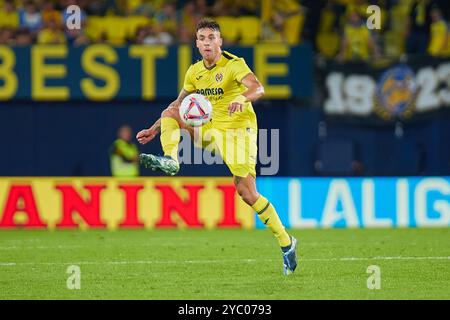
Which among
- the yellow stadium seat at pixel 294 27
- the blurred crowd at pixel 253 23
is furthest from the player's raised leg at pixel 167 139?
the yellow stadium seat at pixel 294 27

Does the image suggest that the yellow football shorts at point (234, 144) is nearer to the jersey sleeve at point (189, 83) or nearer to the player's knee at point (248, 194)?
the player's knee at point (248, 194)

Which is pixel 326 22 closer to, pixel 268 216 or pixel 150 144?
pixel 150 144

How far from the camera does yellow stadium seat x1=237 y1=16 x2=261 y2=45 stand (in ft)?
63.5

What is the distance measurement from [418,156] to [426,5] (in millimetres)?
2980

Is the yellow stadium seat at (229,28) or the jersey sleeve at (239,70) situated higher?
the yellow stadium seat at (229,28)

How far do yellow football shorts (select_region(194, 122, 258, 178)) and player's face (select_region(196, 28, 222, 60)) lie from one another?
0.73 m

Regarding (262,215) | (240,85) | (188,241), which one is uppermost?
(240,85)

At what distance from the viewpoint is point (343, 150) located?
19.2 meters

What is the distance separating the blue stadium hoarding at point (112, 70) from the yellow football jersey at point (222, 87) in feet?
23.5

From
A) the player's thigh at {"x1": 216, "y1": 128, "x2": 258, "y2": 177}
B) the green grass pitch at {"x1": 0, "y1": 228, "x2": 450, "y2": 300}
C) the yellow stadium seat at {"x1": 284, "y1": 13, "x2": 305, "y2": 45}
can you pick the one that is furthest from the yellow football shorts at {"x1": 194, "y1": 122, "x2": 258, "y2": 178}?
the yellow stadium seat at {"x1": 284, "y1": 13, "x2": 305, "y2": 45}

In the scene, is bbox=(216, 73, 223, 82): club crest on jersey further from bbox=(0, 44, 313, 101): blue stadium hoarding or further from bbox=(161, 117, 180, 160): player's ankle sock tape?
bbox=(0, 44, 313, 101): blue stadium hoarding

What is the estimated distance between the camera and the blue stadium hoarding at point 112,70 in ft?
59.8
